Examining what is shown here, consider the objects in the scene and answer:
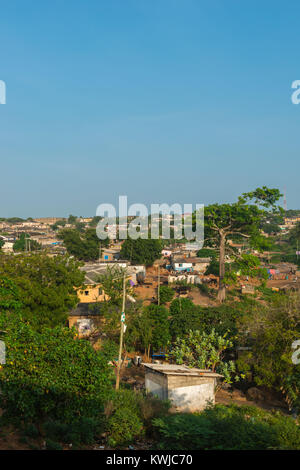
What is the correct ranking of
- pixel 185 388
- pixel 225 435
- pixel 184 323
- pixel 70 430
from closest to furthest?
pixel 225 435, pixel 70 430, pixel 185 388, pixel 184 323

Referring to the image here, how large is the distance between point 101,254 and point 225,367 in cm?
4167

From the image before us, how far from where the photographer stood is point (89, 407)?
8.69 meters

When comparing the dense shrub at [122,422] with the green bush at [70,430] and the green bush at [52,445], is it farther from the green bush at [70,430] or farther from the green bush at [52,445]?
the green bush at [52,445]

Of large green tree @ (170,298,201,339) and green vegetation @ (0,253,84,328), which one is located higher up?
green vegetation @ (0,253,84,328)

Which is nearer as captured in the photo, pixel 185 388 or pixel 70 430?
pixel 70 430

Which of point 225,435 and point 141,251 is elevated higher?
point 141,251

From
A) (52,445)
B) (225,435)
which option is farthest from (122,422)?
(225,435)

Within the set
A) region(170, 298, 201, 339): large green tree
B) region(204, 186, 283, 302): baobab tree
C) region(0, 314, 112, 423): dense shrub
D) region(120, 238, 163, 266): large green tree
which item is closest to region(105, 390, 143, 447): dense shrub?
region(0, 314, 112, 423): dense shrub

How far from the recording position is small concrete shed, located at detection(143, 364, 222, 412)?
41.8ft

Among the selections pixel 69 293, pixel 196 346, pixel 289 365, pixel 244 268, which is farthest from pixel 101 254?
pixel 289 365

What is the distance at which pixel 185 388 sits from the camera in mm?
12812

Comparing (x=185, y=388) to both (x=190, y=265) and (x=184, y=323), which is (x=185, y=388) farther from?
(x=190, y=265)

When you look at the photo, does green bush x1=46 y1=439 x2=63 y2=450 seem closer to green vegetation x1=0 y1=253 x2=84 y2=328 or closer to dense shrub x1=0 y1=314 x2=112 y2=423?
dense shrub x1=0 y1=314 x2=112 y2=423

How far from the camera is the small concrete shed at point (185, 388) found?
1274 cm
